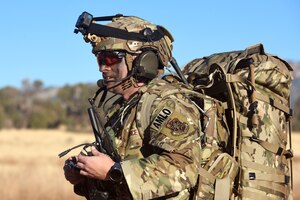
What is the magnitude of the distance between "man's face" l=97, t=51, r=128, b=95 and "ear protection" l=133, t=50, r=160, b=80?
0.08m

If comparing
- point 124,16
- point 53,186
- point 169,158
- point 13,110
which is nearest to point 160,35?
point 124,16

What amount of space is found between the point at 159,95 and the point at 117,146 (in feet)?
1.31

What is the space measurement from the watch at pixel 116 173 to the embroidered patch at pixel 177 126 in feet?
1.08

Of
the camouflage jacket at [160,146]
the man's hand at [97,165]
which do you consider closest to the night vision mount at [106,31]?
the camouflage jacket at [160,146]

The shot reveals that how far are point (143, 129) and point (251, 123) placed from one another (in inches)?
30.6

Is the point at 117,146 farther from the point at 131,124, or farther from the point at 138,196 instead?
the point at 138,196

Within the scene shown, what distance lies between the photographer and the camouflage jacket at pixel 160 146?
3.33 metres

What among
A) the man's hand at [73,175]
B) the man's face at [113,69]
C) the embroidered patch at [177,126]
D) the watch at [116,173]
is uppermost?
the man's face at [113,69]

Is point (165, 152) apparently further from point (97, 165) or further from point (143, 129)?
point (97, 165)

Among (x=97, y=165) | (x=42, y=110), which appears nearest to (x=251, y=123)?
(x=97, y=165)

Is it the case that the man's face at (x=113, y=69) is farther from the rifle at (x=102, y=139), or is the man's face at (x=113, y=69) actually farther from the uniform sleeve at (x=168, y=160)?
the uniform sleeve at (x=168, y=160)

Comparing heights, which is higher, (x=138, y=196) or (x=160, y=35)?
(x=160, y=35)

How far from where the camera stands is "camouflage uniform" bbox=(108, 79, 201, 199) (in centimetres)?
333

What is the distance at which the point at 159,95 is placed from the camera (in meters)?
3.55
